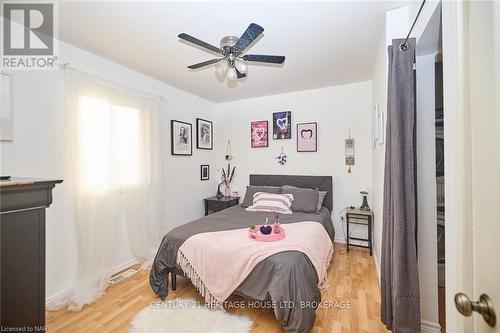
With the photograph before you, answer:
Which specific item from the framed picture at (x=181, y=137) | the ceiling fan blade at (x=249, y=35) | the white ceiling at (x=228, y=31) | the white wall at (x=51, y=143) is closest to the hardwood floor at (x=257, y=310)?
the white wall at (x=51, y=143)

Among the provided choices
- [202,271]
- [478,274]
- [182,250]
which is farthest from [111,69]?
[478,274]

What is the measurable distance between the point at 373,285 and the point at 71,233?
3.15 meters

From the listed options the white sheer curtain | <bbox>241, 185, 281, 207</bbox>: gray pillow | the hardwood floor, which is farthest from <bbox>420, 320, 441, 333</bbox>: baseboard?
the white sheer curtain

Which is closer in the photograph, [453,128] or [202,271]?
[453,128]

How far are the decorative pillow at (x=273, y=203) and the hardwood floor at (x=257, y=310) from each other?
974 millimetres

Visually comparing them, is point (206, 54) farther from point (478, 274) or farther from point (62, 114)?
point (478, 274)

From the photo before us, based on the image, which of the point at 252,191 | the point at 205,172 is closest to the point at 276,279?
the point at 252,191

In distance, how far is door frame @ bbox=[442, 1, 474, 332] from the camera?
0.69 m

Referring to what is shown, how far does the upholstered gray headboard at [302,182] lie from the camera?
3.68 metres

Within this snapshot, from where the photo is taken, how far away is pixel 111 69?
276 centimetres

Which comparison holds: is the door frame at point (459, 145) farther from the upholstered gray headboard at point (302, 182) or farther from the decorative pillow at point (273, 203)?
the upholstered gray headboard at point (302, 182)

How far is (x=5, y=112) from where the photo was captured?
1846 millimetres

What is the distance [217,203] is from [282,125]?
5.82ft

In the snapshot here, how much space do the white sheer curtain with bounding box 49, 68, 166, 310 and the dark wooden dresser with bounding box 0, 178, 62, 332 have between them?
111 cm
